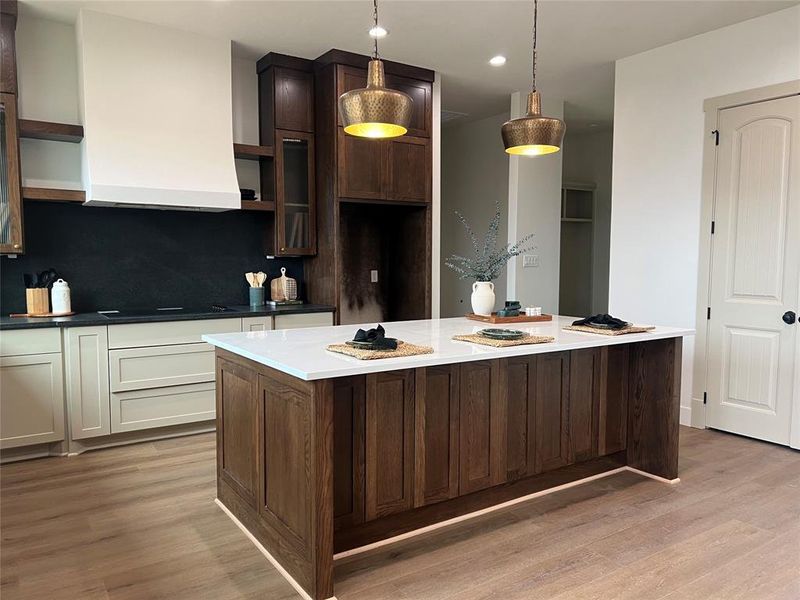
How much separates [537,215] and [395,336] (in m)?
3.60

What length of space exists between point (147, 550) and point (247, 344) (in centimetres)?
96

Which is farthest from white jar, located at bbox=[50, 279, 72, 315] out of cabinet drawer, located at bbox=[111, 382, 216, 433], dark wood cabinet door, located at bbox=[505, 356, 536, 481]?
dark wood cabinet door, located at bbox=[505, 356, 536, 481]

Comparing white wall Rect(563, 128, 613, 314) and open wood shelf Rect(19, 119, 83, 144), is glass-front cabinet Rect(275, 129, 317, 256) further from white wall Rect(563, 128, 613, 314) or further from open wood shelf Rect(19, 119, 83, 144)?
white wall Rect(563, 128, 613, 314)

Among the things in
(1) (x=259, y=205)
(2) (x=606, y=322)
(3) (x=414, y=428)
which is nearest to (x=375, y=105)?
(3) (x=414, y=428)

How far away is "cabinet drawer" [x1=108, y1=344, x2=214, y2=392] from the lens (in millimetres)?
3832

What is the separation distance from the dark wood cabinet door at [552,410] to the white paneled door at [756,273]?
1.71m

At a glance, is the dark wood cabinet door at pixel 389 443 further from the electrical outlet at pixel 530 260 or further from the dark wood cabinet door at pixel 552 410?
the electrical outlet at pixel 530 260

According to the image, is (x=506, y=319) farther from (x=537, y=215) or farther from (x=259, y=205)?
(x=537, y=215)

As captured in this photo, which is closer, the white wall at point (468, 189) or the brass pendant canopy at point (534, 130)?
the brass pendant canopy at point (534, 130)

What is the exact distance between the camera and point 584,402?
3234mm

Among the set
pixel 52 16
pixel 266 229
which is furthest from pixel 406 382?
pixel 52 16

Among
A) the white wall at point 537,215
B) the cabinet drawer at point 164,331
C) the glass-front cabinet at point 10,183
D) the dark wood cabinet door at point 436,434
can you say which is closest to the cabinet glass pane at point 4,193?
the glass-front cabinet at point 10,183

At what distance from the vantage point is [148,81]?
13.2 feet

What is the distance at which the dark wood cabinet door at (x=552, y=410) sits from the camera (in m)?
3.04
